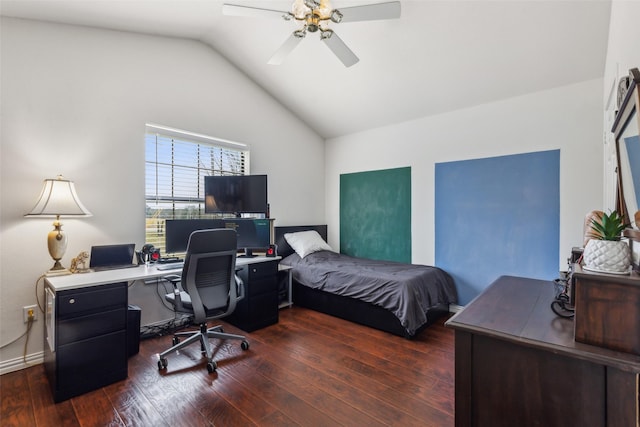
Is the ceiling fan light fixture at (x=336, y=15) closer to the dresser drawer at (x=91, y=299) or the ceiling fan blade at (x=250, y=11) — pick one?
the ceiling fan blade at (x=250, y=11)

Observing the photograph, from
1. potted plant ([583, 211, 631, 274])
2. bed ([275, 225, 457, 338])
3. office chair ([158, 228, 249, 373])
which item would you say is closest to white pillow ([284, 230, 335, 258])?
bed ([275, 225, 457, 338])

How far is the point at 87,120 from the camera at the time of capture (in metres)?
2.64

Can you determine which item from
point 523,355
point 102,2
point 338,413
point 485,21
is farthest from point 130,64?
point 523,355

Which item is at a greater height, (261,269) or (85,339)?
(261,269)

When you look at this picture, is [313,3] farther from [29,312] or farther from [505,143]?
[29,312]

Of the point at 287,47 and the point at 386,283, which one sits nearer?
the point at 287,47

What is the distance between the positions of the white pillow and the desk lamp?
7.87 ft

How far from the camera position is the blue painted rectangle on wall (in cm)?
296

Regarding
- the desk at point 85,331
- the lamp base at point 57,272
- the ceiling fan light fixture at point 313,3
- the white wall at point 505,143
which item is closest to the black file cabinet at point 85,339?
the desk at point 85,331

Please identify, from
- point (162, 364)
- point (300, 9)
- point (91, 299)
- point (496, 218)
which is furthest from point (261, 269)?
point (496, 218)

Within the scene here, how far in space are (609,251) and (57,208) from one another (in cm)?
337

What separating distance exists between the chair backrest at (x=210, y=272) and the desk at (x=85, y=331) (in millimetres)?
376

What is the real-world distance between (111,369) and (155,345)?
0.62m

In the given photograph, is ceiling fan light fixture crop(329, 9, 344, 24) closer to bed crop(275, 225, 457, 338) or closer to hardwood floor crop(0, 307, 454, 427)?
bed crop(275, 225, 457, 338)
